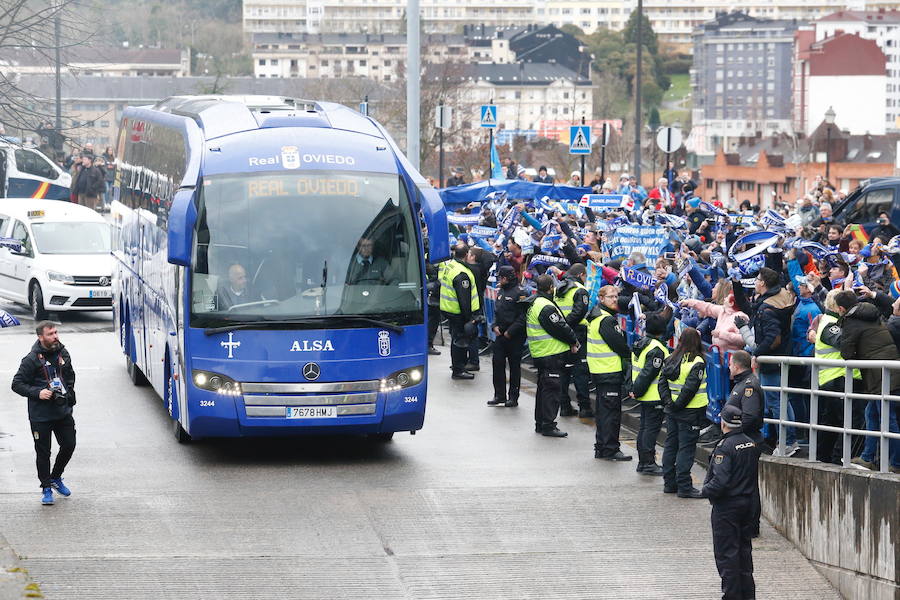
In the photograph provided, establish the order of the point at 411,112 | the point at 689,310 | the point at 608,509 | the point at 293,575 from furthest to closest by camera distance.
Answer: the point at 411,112 → the point at 689,310 → the point at 608,509 → the point at 293,575

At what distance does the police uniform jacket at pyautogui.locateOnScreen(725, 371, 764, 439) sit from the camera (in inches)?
424

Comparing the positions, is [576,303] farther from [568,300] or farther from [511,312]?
[511,312]

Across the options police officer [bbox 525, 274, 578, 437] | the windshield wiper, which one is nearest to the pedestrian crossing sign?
police officer [bbox 525, 274, 578, 437]

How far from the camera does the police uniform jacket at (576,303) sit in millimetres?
16475

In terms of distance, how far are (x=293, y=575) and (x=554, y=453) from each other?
503 centimetres

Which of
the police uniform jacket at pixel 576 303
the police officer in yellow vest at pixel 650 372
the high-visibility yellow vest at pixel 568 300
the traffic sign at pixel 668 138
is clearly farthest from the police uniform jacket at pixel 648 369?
the traffic sign at pixel 668 138

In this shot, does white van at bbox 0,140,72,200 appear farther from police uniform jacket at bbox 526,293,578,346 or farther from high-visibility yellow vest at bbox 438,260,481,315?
police uniform jacket at bbox 526,293,578,346

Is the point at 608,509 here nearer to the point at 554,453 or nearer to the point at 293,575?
the point at 554,453

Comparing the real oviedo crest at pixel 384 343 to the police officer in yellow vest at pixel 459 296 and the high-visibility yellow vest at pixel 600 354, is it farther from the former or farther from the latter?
the police officer in yellow vest at pixel 459 296

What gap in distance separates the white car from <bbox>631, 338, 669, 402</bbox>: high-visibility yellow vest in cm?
1356

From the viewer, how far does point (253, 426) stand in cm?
1398

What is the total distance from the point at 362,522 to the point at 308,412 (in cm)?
187

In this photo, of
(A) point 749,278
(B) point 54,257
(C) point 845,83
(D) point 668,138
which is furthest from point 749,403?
(C) point 845,83

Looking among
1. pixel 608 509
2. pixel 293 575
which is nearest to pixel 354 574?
pixel 293 575
